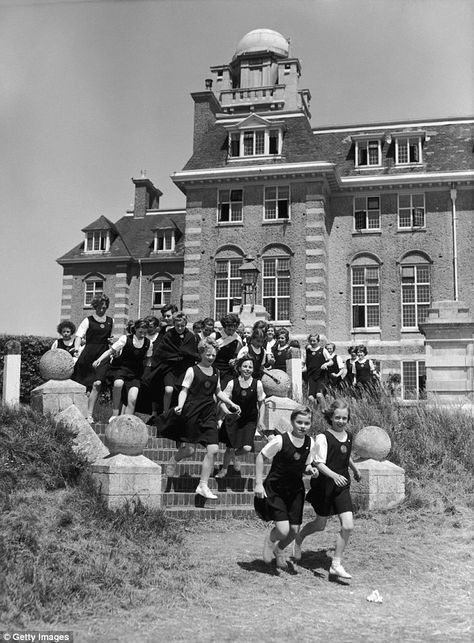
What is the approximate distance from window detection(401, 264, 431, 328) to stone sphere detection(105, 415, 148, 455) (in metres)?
27.1

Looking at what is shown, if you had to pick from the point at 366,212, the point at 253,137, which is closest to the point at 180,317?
the point at 366,212

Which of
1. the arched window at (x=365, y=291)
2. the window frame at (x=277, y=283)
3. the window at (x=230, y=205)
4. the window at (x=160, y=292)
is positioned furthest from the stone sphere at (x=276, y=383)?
the window at (x=160, y=292)

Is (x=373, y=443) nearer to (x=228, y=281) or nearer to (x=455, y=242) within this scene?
(x=228, y=281)

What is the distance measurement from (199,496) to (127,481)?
129cm

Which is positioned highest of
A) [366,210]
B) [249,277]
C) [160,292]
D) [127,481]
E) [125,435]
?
[366,210]

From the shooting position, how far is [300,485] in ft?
24.2

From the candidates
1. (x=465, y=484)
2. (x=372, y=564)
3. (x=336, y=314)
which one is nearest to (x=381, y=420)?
(x=465, y=484)

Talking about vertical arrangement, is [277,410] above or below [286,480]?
above

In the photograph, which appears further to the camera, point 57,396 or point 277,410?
point 277,410

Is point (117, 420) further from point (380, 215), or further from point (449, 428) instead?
point (380, 215)

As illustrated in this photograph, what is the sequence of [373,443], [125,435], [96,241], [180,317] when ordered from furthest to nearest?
[96,241] < [180,317] < [373,443] < [125,435]

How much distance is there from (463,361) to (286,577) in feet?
29.9

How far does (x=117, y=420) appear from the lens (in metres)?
8.52

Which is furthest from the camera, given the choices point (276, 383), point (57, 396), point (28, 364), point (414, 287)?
point (414, 287)
